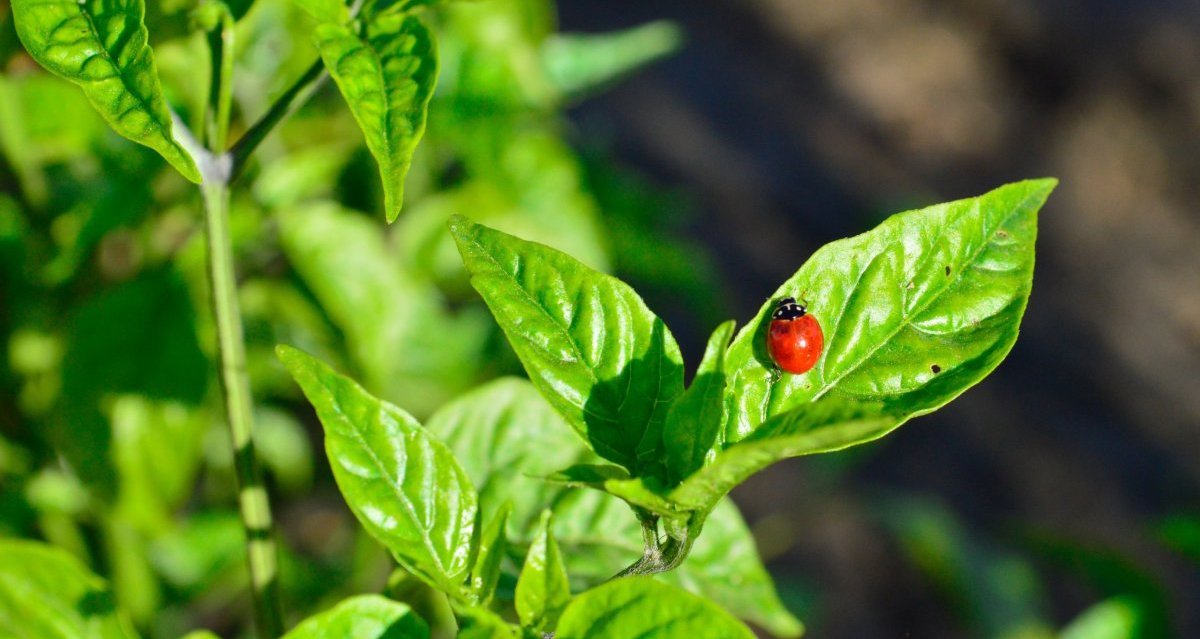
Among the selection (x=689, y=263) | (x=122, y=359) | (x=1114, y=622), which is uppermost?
(x=122, y=359)

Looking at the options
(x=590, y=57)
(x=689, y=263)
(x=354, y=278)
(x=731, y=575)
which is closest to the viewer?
(x=731, y=575)

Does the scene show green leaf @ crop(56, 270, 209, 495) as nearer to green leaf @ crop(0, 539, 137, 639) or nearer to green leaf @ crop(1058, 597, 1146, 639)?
green leaf @ crop(0, 539, 137, 639)

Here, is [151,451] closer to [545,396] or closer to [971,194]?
[545,396]

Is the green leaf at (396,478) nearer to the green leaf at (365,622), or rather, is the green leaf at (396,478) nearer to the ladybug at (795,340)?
the green leaf at (365,622)

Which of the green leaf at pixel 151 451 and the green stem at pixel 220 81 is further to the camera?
the green leaf at pixel 151 451

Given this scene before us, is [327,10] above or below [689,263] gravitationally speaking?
above

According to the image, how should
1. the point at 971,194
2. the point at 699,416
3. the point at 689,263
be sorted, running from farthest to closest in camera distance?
the point at 971,194 < the point at 689,263 < the point at 699,416

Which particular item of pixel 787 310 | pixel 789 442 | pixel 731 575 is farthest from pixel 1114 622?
pixel 789 442

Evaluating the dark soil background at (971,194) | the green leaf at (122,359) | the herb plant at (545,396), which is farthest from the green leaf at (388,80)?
the dark soil background at (971,194)
